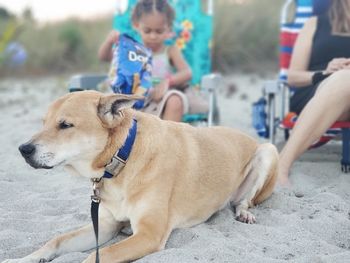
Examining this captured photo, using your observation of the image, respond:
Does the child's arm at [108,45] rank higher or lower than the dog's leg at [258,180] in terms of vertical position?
higher

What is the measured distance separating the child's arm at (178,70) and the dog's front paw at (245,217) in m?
1.99

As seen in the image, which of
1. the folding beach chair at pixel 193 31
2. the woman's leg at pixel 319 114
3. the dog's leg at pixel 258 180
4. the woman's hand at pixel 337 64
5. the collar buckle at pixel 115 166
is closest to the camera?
the collar buckle at pixel 115 166

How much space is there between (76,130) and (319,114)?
216cm

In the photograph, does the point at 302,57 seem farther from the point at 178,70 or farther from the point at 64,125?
the point at 64,125

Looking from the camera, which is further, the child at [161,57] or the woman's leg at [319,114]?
the child at [161,57]

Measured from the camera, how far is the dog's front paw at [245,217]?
11.4ft

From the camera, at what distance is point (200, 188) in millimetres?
3275

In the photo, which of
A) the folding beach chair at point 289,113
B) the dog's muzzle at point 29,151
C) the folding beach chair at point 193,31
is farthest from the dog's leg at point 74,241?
the folding beach chair at point 193,31

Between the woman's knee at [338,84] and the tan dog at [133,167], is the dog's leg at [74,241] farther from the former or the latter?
the woman's knee at [338,84]

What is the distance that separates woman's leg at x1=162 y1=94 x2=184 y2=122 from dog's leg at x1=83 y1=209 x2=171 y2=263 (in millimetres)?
1955

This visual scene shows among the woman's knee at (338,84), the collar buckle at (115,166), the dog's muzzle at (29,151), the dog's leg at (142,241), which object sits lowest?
the dog's leg at (142,241)

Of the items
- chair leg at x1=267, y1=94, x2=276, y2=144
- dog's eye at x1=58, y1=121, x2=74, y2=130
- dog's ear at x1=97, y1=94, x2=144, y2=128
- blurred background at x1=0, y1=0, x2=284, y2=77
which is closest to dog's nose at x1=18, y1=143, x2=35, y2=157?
dog's eye at x1=58, y1=121, x2=74, y2=130

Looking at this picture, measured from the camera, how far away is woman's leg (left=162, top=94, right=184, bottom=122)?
15.8 feet

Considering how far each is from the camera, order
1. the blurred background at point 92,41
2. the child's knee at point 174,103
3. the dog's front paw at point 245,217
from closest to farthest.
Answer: the dog's front paw at point 245,217 → the child's knee at point 174,103 → the blurred background at point 92,41
